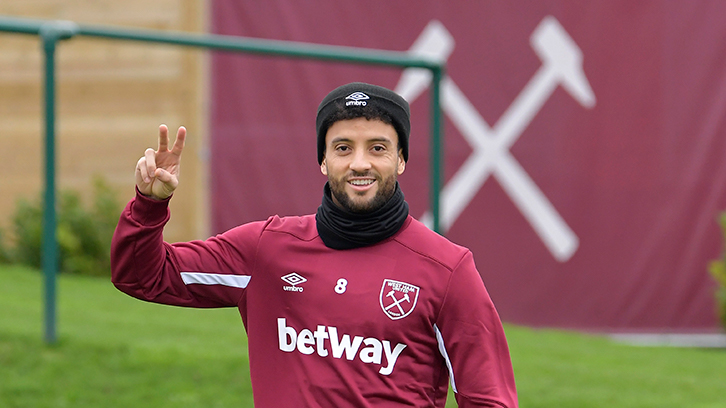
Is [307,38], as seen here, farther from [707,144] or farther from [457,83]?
[707,144]

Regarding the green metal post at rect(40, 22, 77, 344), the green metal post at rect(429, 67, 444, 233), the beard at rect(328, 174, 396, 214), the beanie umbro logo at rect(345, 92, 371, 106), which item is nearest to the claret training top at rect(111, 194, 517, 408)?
the beard at rect(328, 174, 396, 214)

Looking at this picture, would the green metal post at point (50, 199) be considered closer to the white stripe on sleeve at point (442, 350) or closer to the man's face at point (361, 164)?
the man's face at point (361, 164)

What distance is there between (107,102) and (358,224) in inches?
341

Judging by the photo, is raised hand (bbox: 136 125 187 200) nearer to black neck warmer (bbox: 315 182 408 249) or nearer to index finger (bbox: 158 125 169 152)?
index finger (bbox: 158 125 169 152)

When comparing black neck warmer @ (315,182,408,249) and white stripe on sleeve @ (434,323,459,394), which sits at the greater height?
black neck warmer @ (315,182,408,249)

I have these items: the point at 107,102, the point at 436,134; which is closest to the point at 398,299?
the point at 436,134

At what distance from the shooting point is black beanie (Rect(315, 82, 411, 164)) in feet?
8.40

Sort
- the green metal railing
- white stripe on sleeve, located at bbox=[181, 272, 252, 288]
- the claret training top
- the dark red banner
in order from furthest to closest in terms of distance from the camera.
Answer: the dark red banner
the green metal railing
white stripe on sleeve, located at bbox=[181, 272, 252, 288]
the claret training top

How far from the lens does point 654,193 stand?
10.1m

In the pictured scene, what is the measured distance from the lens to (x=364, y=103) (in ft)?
8.38

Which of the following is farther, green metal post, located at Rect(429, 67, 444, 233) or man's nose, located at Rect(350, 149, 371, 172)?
green metal post, located at Rect(429, 67, 444, 233)

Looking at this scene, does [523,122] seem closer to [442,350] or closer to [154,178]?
[442,350]

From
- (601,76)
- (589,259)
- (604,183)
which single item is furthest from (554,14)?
(589,259)

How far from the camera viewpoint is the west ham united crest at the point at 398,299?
249cm
